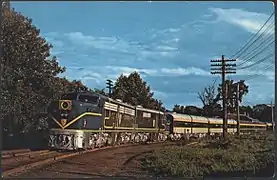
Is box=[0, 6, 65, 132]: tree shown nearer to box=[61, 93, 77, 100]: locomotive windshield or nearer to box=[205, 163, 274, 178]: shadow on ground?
box=[61, 93, 77, 100]: locomotive windshield

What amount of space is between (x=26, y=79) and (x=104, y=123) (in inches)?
167

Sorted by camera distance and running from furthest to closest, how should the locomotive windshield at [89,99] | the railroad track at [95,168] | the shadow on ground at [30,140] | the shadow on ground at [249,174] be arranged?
the locomotive windshield at [89,99] < the shadow on ground at [30,140] < the railroad track at [95,168] < the shadow on ground at [249,174]

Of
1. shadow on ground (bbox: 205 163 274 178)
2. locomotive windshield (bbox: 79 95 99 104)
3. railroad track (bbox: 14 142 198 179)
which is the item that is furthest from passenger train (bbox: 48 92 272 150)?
shadow on ground (bbox: 205 163 274 178)

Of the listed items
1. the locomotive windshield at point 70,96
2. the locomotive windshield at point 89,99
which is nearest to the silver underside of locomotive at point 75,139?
the locomotive windshield at point 89,99

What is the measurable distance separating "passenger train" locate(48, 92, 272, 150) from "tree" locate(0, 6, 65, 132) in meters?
1.03

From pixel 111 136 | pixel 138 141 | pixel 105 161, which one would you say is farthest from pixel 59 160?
pixel 138 141

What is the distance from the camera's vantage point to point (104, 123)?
69.8 ft

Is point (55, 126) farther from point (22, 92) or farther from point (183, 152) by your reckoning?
point (183, 152)

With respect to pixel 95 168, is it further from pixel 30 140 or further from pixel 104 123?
pixel 30 140

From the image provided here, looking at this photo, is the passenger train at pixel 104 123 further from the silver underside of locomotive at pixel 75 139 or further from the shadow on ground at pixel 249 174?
the shadow on ground at pixel 249 174

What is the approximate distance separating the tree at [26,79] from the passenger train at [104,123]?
103 centimetres

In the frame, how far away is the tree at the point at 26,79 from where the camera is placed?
17391 mm

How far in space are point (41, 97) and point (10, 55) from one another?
5.55 m

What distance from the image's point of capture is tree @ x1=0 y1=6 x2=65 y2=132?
1739 cm
